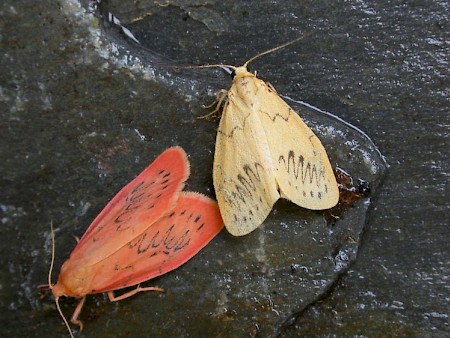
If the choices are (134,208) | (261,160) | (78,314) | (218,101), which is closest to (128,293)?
(78,314)

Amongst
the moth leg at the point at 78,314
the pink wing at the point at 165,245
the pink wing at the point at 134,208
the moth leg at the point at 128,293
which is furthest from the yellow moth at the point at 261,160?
the moth leg at the point at 78,314

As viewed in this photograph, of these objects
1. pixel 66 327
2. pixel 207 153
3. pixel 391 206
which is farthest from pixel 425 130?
pixel 66 327

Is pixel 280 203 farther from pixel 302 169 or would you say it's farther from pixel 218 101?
pixel 218 101

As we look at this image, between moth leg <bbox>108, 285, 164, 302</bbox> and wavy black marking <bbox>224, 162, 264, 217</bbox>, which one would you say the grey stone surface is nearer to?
moth leg <bbox>108, 285, 164, 302</bbox>

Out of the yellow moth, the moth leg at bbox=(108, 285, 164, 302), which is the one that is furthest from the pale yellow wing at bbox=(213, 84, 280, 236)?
the moth leg at bbox=(108, 285, 164, 302)

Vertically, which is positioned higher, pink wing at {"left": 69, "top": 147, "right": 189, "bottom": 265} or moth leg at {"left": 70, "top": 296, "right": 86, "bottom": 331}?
pink wing at {"left": 69, "top": 147, "right": 189, "bottom": 265}

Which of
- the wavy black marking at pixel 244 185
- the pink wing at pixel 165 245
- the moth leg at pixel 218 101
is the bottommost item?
the pink wing at pixel 165 245

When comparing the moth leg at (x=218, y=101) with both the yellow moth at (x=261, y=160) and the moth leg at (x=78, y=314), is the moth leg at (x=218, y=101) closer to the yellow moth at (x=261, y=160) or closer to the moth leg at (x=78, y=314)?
the yellow moth at (x=261, y=160)

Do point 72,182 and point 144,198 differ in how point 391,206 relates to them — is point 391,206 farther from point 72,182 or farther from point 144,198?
point 72,182
